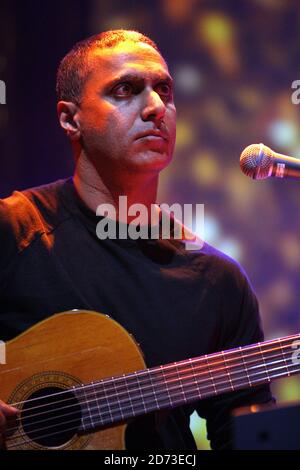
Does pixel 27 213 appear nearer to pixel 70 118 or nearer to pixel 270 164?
pixel 70 118

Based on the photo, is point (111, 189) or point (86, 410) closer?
point (86, 410)

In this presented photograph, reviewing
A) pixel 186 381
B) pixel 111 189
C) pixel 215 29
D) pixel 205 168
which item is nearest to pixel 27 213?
pixel 111 189

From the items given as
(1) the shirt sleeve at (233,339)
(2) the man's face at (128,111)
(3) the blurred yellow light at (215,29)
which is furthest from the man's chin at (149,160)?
(3) the blurred yellow light at (215,29)

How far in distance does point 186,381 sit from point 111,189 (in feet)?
2.25

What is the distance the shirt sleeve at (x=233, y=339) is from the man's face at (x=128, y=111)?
0.49m

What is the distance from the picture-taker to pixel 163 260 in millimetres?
2027

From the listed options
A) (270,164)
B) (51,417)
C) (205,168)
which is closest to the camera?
(270,164)

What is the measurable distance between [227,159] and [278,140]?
22cm

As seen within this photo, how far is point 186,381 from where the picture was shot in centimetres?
173

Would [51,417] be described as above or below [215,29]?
below

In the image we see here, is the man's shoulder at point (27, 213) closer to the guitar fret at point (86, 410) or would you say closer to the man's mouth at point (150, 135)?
the man's mouth at point (150, 135)

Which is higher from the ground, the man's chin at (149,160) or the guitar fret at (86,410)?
the man's chin at (149,160)

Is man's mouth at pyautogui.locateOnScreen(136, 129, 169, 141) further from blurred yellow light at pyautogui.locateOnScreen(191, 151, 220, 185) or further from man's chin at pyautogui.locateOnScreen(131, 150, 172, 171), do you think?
blurred yellow light at pyautogui.locateOnScreen(191, 151, 220, 185)

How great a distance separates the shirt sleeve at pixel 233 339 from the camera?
1973 mm
